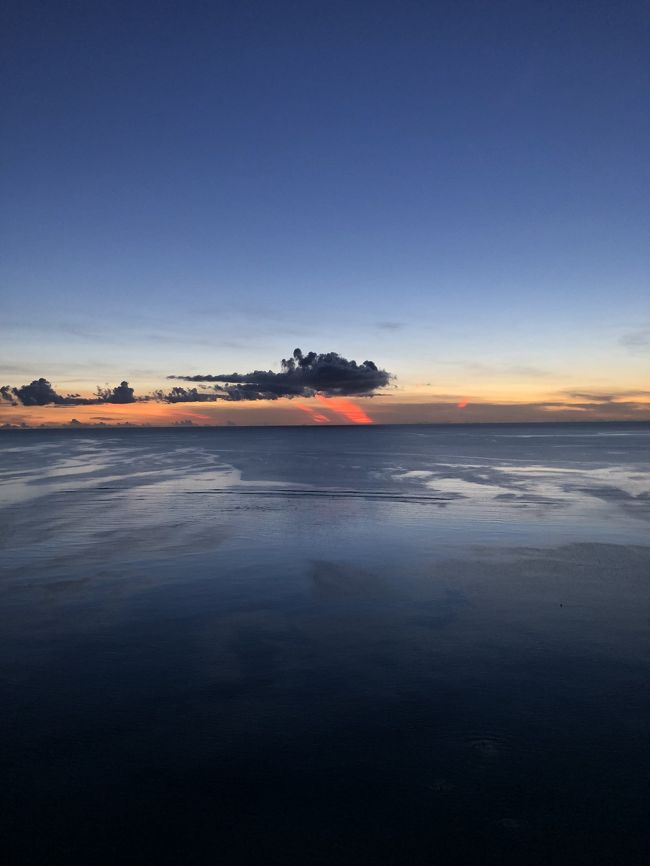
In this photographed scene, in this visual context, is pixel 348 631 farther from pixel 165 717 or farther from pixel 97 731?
pixel 97 731

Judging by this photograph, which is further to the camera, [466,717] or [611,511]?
[611,511]

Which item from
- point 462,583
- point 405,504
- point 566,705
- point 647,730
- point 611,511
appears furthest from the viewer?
point 405,504

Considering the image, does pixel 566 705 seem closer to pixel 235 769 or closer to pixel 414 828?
pixel 414 828

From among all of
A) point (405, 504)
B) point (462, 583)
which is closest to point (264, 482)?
point (405, 504)

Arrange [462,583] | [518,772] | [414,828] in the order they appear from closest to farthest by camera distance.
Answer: [414,828], [518,772], [462,583]

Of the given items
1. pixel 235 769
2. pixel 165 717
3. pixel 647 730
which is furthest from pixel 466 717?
pixel 165 717

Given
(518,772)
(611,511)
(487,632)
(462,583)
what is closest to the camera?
(518,772)
